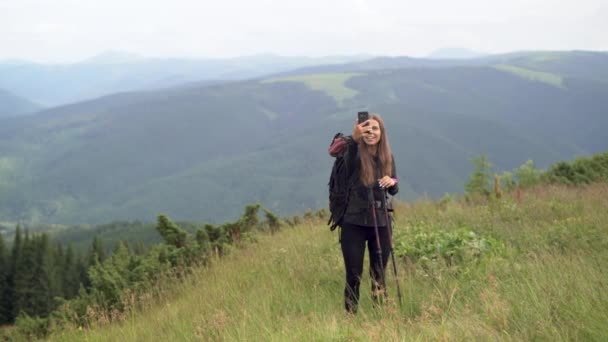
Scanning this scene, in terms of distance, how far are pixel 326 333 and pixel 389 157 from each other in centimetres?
180

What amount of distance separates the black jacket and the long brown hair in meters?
0.05

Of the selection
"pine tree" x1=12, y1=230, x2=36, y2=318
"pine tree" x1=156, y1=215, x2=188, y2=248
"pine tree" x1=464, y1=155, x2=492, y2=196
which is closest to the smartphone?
"pine tree" x1=156, y1=215, x2=188, y2=248

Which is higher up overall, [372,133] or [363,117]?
[363,117]

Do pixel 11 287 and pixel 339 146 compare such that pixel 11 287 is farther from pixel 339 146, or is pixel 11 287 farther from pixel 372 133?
→ pixel 372 133

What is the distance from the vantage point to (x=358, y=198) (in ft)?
14.4

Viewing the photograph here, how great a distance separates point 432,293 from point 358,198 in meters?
1.03

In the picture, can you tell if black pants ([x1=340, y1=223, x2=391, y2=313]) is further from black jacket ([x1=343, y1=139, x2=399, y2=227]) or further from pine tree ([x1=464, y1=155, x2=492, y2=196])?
pine tree ([x1=464, y1=155, x2=492, y2=196])

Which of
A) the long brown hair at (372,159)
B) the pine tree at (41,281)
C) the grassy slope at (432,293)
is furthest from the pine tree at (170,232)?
the pine tree at (41,281)

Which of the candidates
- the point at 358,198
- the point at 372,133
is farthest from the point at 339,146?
the point at 358,198

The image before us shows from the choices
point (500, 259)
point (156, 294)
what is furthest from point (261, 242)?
point (500, 259)

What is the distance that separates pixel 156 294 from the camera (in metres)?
7.11

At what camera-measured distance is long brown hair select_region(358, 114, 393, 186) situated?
14.5 ft

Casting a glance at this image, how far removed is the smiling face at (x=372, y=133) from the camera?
14.5 ft

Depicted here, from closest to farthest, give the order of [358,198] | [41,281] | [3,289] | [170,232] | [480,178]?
[358,198]
[170,232]
[480,178]
[41,281]
[3,289]
